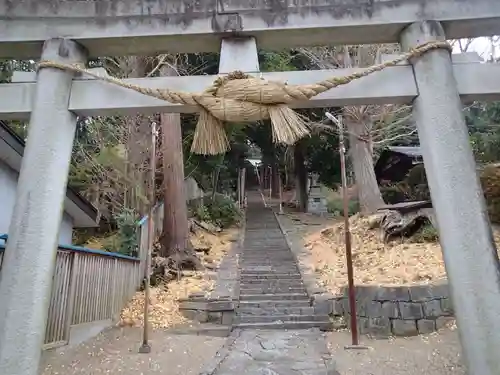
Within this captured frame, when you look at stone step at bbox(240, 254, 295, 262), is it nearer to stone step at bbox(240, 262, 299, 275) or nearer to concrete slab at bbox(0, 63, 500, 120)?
stone step at bbox(240, 262, 299, 275)

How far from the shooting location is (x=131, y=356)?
612cm

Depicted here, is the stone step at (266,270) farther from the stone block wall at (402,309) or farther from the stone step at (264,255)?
the stone block wall at (402,309)

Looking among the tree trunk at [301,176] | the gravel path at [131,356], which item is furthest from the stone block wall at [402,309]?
the tree trunk at [301,176]

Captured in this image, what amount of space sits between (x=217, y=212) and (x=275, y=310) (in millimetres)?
9447

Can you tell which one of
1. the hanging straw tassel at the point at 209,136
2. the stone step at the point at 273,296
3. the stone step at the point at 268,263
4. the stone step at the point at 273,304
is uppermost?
the hanging straw tassel at the point at 209,136

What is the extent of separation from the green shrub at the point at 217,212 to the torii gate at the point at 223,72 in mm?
12919

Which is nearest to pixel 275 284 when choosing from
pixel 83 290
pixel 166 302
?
pixel 166 302

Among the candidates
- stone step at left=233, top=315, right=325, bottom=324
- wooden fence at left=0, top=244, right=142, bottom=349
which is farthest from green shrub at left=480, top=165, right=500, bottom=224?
wooden fence at left=0, top=244, right=142, bottom=349

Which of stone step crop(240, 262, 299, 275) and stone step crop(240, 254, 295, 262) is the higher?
stone step crop(240, 254, 295, 262)

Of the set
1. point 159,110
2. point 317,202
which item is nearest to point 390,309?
point 159,110

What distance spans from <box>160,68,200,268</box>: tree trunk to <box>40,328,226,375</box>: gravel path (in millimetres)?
3181

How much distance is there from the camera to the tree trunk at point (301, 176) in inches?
875

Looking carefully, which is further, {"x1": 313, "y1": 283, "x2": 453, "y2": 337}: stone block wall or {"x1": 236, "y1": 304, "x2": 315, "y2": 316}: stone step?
{"x1": 236, "y1": 304, "x2": 315, "y2": 316}: stone step

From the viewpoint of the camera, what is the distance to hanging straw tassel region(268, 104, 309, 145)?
2736 mm
